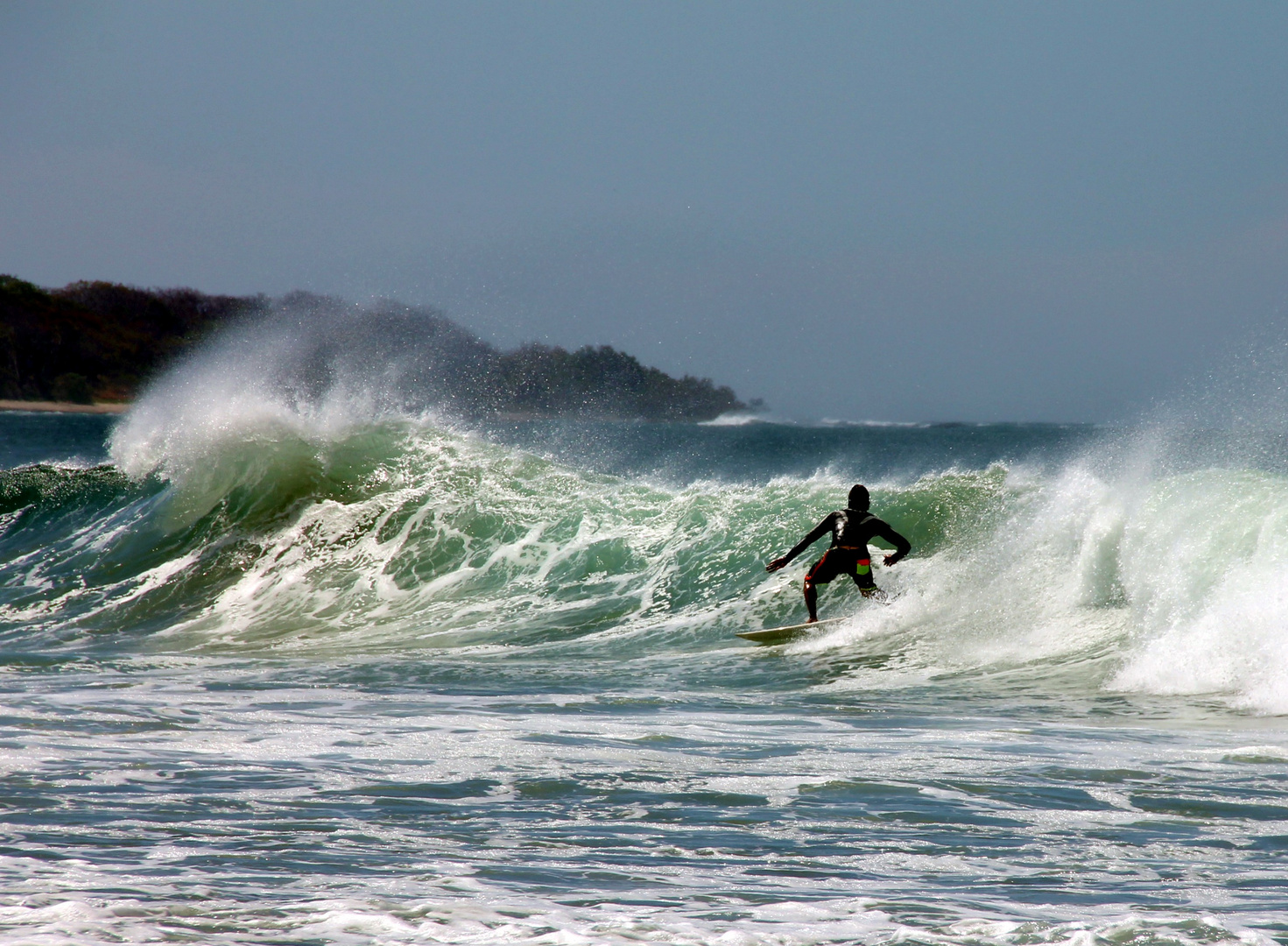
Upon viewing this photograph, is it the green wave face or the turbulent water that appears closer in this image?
the turbulent water

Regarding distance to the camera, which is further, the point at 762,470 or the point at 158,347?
the point at 158,347

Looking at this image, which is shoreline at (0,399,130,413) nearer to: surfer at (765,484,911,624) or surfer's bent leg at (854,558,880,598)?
surfer at (765,484,911,624)

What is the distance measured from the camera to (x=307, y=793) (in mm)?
5684

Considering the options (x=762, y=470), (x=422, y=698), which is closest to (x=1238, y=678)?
(x=422, y=698)

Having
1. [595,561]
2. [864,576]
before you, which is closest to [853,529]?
[864,576]

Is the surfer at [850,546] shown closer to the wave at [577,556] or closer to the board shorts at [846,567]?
the board shorts at [846,567]

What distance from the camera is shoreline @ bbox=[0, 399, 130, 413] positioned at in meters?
115

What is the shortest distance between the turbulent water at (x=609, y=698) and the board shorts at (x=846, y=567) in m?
0.45

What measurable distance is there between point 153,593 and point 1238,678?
40.0 feet

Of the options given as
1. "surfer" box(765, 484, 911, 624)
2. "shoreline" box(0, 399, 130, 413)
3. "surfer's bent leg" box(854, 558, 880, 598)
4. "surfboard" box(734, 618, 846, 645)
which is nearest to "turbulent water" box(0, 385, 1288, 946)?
"surfboard" box(734, 618, 846, 645)

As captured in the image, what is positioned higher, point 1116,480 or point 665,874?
point 1116,480

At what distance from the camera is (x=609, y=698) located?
9.04 meters

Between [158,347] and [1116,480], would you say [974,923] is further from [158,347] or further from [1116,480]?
[158,347]

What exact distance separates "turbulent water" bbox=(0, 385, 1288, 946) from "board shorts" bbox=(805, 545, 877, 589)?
0.45 m
